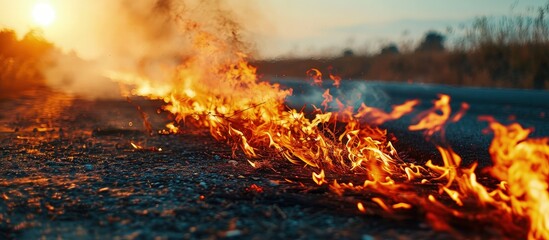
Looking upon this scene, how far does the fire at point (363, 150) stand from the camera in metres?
3.94

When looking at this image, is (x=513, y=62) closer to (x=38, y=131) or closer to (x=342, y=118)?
(x=342, y=118)

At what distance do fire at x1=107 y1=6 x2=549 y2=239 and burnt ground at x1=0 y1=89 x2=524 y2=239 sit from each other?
25 centimetres

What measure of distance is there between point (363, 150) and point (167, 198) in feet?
7.74

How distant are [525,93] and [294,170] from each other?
9.77 meters

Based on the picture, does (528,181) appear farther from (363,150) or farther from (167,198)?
(167,198)

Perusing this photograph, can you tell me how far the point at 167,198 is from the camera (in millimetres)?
4344

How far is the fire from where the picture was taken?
3939mm

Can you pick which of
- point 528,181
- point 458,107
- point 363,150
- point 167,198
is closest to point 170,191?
point 167,198

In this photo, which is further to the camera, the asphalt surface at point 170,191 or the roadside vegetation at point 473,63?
the roadside vegetation at point 473,63

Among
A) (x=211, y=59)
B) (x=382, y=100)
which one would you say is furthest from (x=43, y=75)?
(x=211, y=59)

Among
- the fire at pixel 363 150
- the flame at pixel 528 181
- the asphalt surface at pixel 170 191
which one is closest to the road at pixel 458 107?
the asphalt surface at pixel 170 191

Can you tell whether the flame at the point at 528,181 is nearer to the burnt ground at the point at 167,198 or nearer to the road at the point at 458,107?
the burnt ground at the point at 167,198

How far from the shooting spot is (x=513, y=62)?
1781cm

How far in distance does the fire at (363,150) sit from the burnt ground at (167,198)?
0.82ft
